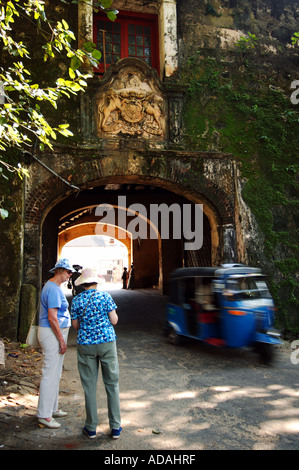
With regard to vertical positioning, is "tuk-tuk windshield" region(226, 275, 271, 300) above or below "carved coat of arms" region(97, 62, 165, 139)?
below

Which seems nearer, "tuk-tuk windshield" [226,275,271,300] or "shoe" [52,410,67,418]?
"shoe" [52,410,67,418]

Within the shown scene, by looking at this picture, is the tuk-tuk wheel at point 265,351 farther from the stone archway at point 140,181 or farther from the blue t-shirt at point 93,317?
the blue t-shirt at point 93,317

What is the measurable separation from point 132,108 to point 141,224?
37.3 ft

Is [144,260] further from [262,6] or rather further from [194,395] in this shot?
[194,395]

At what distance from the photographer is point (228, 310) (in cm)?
558

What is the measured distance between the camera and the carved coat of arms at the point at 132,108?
7906mm

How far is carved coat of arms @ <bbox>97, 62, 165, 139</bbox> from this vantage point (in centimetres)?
791

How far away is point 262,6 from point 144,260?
13.8 meters

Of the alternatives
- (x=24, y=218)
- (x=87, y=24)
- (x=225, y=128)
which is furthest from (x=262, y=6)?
(x=24, y=218)

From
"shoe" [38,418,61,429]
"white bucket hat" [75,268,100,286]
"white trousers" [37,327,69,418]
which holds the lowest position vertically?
"shoe" [38,418,61,429]

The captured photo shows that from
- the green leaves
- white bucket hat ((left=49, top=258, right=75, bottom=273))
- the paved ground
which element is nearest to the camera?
the paved ground

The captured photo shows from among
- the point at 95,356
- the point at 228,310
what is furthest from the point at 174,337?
the point at 95,356

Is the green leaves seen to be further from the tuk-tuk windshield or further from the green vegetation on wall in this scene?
the green vegetation on wall

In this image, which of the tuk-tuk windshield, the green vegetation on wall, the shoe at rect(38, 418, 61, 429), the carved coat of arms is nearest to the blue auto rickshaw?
the tuk-tuk windshield
